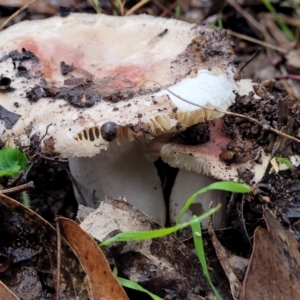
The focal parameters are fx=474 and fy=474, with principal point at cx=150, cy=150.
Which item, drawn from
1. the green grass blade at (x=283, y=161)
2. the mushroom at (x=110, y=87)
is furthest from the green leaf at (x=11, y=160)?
the green grass blade at (x=283, y=161)

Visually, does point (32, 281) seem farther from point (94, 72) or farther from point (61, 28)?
point (61, 28)

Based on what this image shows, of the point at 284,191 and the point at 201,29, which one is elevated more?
the point at 201,29

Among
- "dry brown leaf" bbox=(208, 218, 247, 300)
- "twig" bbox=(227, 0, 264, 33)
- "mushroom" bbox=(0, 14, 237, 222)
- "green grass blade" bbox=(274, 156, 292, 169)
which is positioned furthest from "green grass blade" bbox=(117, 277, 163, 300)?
"twig" bbox=(227, 0, 264, 33)

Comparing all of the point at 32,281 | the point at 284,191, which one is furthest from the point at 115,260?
the point at 284,191

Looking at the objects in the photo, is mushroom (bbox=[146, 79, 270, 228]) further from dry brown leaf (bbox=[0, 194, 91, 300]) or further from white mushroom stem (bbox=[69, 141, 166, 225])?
dry brown leaf (bbox=[0, 194, 91, 300])

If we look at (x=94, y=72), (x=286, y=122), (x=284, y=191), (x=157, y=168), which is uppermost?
(x=94, y=72)

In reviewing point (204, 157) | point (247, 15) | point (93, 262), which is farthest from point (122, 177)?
point (247, 15)

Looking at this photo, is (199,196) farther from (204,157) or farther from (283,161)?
(283,161)
